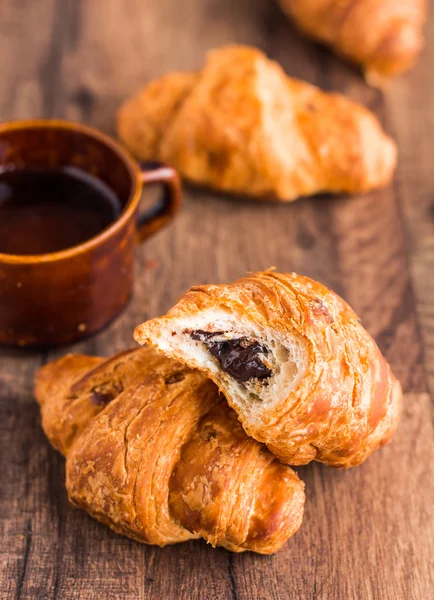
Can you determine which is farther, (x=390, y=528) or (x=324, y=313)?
(x=390, y=528)

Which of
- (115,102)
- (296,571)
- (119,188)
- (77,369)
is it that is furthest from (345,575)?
(115,102)

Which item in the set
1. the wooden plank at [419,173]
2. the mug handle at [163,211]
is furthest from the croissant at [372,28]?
the mug handle at [163,211]

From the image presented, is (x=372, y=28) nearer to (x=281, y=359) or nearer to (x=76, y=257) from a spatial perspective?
(x=76, y=257)

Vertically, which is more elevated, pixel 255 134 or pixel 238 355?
pixel 238 355

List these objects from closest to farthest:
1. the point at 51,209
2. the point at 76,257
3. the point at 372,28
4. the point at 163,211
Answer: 1. the point at 76,257
2. the point at 51,209
3. the point at 163,211
4. the point at 372,28

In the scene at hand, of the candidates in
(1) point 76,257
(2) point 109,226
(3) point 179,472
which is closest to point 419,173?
(2) point 109,226

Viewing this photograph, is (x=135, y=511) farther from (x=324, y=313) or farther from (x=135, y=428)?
(x=324, y=313)

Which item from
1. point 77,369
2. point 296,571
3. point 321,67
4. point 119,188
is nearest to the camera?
point 296,571

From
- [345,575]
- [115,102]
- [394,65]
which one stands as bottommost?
[115,102]

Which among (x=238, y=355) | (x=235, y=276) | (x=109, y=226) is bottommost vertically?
(x=235, y=276)
